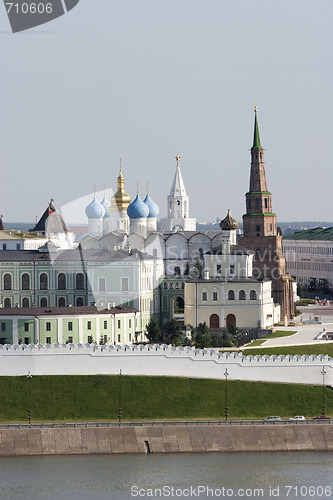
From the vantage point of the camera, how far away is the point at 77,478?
214ft

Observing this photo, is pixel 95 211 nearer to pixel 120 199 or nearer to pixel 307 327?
pixel 120 199

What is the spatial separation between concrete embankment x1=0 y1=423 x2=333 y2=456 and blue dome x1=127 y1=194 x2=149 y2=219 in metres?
38.7

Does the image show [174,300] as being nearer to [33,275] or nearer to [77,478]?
[33,275]

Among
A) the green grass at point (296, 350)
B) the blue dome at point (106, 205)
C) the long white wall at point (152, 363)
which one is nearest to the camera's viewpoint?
the long white wall at point (152, 363)

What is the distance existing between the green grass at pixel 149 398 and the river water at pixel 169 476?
519cm

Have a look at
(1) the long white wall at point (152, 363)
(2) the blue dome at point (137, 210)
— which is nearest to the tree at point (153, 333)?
A: (1) the long white wall at point (152, 363)

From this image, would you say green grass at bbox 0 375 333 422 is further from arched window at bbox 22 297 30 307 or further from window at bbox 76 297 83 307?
arched window at bbox 22 297 30 307

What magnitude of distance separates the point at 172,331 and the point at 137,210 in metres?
20.9

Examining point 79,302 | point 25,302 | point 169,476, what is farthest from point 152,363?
point 25,302

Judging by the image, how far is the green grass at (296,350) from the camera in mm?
84625

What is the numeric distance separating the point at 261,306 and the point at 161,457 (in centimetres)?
2571

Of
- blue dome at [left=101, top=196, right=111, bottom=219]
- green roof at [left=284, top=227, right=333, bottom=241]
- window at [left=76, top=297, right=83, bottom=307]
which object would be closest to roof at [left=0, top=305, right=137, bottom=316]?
window at [left=76, top=297, right=83, bottom=307]

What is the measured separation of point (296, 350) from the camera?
280 feet

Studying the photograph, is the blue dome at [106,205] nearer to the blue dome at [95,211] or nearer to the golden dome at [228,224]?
the blue dome at [95,211]
